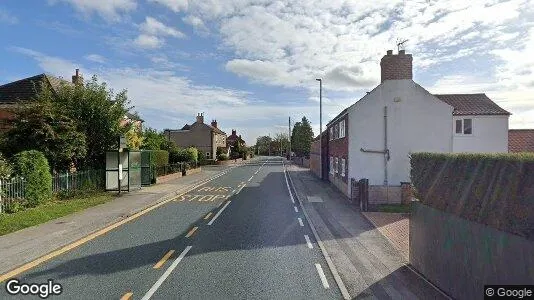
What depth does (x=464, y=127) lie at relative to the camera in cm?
2889

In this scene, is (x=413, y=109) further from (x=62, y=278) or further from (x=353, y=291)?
(x=62, y=278)

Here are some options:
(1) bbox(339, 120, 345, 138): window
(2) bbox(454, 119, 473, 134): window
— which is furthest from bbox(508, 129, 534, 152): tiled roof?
(1) bbox(339, 120, 345, 138): window

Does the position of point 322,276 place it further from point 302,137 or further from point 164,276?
point 302,137

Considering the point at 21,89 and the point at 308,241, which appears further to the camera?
the point at 21,89

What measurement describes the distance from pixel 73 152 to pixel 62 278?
45.6 ft

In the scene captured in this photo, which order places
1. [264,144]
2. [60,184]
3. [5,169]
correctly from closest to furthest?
[5,169], [60,184], [264,144]

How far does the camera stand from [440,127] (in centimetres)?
2100

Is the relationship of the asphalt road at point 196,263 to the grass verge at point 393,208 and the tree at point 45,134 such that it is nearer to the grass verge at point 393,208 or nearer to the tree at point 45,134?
the grass verge at point 393,208

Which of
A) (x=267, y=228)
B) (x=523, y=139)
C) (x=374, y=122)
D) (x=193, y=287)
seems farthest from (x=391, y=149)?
(x=523, y=139)

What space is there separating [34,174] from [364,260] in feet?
49.5

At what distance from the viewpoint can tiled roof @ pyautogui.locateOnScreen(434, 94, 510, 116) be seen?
94.7ft

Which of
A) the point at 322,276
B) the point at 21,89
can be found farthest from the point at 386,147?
the point at 21,89

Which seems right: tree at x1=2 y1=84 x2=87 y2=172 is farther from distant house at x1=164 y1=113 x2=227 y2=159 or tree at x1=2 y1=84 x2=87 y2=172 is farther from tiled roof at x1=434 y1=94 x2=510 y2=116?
distant house at x1=164 y1=113 x2=227 y2=159

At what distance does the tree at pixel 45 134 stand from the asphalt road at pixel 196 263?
7.85m
